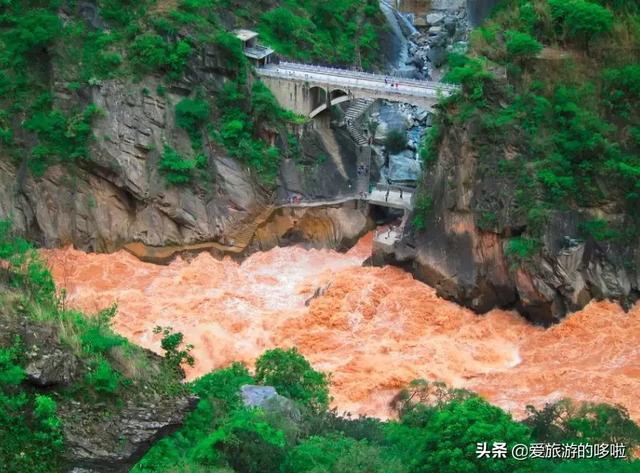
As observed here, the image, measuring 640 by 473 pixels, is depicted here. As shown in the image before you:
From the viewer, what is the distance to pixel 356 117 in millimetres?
47438

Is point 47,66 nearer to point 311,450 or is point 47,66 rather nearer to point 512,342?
point 512,342

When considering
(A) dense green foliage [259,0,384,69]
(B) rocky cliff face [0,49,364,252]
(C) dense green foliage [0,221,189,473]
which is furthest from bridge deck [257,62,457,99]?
(C) dense green foliage [0,221,189,473]

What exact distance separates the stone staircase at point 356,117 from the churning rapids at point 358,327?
7.03 meters

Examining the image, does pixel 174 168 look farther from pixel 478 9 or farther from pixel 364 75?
pixel 478 9

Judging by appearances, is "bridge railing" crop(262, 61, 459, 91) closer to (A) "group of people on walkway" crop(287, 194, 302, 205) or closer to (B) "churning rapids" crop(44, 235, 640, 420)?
(A) "group of people on walkway" crop(287, 194, 302, 205)

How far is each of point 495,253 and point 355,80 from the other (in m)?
11.6

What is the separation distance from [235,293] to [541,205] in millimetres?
13278

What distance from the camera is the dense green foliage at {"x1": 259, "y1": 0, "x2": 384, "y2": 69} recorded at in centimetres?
4812

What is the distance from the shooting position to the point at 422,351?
34.7 meters

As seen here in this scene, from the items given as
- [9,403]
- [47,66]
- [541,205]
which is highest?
[9,403]

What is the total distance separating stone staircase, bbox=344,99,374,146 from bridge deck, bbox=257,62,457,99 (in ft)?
9.49

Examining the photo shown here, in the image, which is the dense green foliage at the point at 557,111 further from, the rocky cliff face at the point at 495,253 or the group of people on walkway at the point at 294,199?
the group of people on walkway at the point at 294,199

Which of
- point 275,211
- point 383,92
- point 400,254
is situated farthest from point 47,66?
point 400,254

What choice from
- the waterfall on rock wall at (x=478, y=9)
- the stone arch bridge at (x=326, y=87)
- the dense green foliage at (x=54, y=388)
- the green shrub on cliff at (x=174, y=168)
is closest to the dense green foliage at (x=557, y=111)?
the stone arch bridge at (x=326, y=87)
